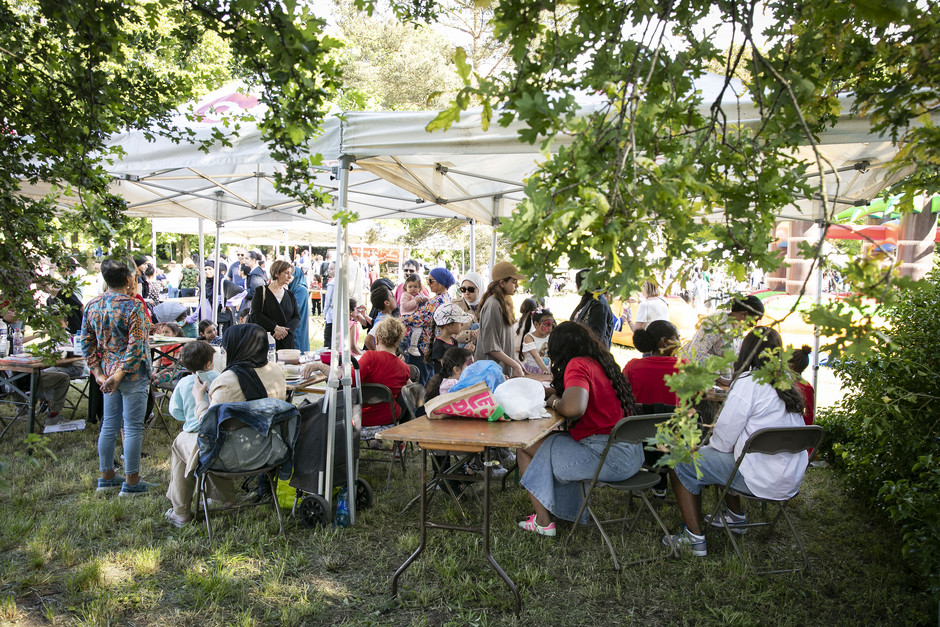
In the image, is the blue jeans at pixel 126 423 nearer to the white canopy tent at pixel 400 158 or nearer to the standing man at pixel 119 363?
the standing man at pixel 119 363

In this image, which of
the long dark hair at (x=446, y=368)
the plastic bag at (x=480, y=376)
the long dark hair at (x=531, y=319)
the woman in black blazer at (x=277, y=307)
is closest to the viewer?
the plastic bag at (x=480, y=376)

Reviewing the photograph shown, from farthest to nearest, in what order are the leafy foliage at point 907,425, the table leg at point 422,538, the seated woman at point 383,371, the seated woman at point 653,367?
the seated woman at point 383,371 → the seated woman at point 653,367 → the table leg at point 422,538 → the leafy foliage at point 907,425

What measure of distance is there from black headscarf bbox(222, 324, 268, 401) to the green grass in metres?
0.88

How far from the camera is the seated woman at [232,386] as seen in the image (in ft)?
13.7

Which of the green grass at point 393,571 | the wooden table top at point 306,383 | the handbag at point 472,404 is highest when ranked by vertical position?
the handbag at point 472,404

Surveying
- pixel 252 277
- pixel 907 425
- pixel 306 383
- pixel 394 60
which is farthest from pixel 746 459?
pixel 394 60

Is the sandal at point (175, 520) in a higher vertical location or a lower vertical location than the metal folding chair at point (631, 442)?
lower

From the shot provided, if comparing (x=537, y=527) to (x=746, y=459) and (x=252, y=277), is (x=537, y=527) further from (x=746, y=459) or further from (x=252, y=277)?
(x=252, y=277)

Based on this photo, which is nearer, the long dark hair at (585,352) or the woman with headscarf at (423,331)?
the long dark hair at (585,352)

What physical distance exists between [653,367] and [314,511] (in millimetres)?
2531

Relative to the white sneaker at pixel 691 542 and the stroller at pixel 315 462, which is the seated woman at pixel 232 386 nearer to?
the stroller at pixel 315 462

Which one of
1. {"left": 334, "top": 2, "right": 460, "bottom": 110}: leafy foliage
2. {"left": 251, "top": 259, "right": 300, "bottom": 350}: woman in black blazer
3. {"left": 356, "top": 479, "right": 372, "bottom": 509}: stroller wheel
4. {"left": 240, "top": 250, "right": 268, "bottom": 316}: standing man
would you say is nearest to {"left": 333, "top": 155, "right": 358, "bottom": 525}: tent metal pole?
{"left": 356, "top": 479, "right": 372, "bottom": 509}: stroller wheel

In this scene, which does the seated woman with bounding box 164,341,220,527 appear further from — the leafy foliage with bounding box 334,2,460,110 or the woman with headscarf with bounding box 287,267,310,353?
the leafy foliage with bounding box 334,2,460,110

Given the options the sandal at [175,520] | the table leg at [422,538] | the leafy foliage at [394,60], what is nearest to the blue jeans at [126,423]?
the sandal at [175,520]
